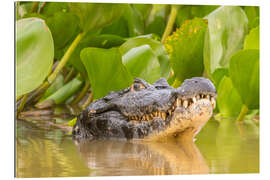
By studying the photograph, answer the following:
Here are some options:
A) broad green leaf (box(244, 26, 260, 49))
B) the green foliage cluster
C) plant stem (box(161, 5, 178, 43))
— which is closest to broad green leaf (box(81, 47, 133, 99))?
the green foliage cluster

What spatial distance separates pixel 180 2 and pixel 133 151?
1072mm

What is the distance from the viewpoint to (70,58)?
319 cm

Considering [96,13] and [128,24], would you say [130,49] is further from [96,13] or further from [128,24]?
[128,24]

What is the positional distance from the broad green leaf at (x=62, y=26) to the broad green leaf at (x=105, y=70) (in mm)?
161

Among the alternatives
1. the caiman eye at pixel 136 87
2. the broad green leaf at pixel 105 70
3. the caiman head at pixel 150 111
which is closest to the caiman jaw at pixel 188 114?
the caiman head at pixel 150 111

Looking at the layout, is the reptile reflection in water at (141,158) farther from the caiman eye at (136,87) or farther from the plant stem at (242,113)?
the plant stem at (242,113)

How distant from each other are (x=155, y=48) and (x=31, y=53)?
834 mm

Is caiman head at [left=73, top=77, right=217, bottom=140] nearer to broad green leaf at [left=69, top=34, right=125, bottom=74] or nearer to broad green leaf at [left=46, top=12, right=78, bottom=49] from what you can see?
broad green leaf at [left=69, top=34, right=125, bottom=74]

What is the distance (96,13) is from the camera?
9.95ft

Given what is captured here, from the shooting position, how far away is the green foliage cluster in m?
2.77

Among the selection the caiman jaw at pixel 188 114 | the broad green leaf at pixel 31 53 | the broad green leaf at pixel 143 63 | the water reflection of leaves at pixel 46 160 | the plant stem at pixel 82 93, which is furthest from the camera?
the plant stem at pixel 82 93

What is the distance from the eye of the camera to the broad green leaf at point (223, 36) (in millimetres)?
3303

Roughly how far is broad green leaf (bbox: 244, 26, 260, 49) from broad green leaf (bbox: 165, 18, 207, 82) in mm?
291

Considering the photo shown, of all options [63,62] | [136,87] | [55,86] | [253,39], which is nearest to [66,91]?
[55,86]
